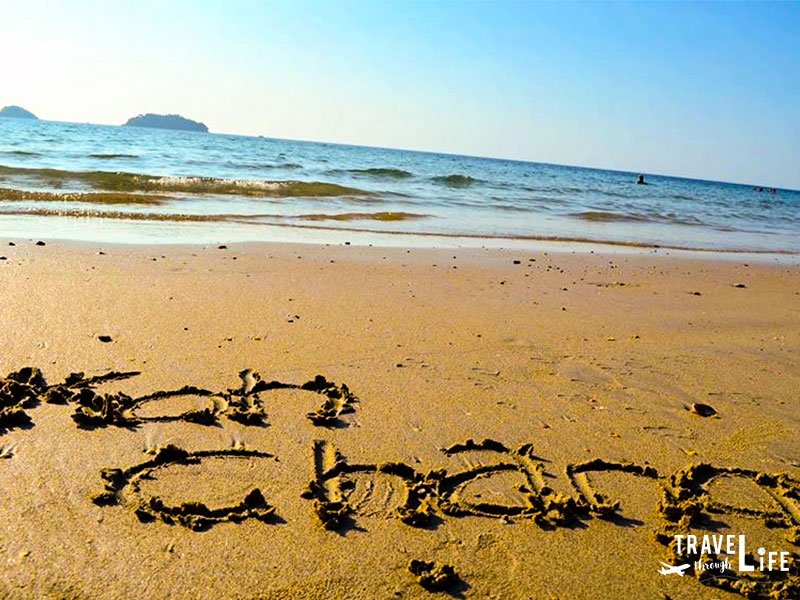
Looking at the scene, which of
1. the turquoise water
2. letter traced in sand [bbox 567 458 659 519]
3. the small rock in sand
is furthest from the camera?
the turquoise water

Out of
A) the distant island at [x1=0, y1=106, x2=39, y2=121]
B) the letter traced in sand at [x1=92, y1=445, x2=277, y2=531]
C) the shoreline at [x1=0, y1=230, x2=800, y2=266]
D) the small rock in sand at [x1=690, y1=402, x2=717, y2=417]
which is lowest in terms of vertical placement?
the letter traced in sand at [x1=92, y1=445, x2=277, y2=531]

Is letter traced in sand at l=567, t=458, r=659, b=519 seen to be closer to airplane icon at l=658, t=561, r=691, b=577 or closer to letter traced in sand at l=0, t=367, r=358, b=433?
airplane icon at l=658, t=561, r=691, b=577

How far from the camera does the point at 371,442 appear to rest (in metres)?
2.91

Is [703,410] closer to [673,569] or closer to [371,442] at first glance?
[673,569]

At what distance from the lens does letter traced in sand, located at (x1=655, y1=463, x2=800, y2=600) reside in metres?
2.12

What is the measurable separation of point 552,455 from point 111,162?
2062 cm

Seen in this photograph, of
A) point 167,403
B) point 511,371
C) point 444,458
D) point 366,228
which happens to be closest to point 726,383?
point 511,371

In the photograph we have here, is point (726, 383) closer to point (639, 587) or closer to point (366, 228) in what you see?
point (639, 587)

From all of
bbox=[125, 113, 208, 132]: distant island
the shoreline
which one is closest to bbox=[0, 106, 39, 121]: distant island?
bbox=[125, 113, 208, 132]: distant island

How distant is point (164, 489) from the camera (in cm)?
240

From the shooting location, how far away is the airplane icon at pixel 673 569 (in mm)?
2160

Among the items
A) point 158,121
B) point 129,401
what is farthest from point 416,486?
point 158,121

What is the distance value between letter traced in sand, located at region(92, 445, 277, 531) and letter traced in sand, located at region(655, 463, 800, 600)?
1.48 meters

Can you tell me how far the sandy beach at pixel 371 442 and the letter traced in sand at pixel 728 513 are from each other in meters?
0.01
